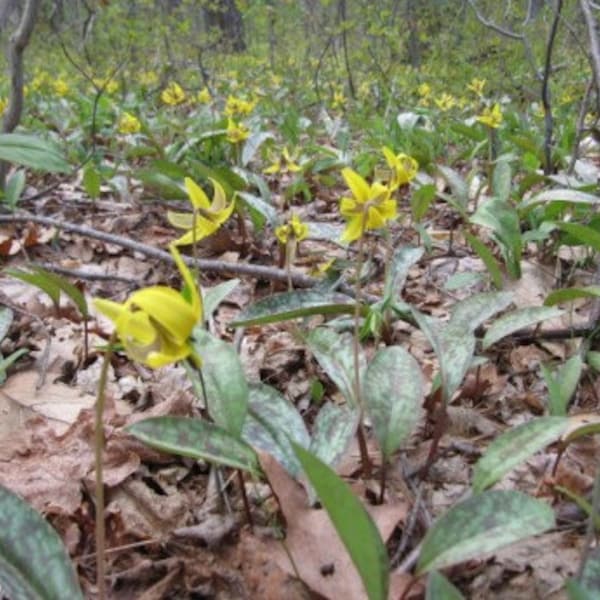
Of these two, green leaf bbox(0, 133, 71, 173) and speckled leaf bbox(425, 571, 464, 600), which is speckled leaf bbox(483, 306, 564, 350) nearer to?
speckled leaf bbox(425, 571, 464, 600)

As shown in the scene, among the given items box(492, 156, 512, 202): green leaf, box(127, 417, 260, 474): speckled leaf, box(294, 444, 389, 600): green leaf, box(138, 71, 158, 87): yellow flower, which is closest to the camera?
box(294, 444, 389, 600): green leaf

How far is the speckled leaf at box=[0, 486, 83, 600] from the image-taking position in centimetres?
83

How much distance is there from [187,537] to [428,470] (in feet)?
1.43

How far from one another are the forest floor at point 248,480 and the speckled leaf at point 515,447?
148 mm

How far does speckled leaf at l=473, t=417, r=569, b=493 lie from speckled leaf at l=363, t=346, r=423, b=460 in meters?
0.15

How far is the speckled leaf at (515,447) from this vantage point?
0.98 meters

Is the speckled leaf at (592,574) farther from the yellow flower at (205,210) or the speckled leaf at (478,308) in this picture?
the yellow flower at (205,210)

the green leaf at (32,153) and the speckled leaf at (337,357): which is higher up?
the green leaf at (32,153)

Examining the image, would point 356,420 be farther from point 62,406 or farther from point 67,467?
point 62,406

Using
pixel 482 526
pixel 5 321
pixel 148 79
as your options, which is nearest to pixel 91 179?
pixel 5 321

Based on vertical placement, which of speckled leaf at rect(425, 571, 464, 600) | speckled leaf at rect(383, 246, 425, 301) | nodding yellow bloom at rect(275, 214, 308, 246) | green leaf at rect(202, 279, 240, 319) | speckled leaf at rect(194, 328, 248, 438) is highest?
speckled leaf at rect(194, 328, 248, 438)

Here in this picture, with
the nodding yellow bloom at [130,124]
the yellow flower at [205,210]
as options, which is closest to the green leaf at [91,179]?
the nodding yellow bloom at [130,124]

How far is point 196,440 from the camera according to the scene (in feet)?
3.15

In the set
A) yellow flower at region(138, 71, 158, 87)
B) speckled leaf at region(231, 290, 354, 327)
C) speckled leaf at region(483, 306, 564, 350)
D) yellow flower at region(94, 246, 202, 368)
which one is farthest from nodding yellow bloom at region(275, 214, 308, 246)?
yellow flower at region(138, 71, 158, 87)
